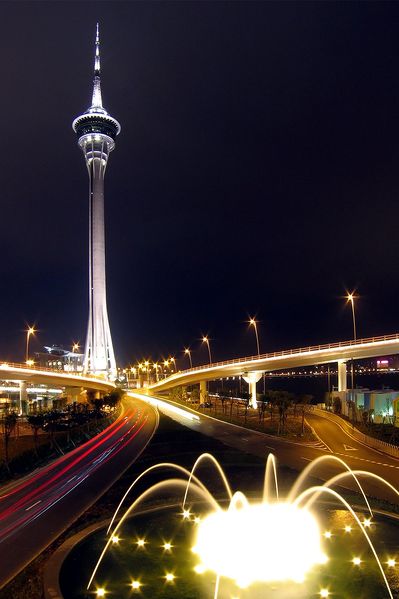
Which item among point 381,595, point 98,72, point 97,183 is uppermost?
point 98,72

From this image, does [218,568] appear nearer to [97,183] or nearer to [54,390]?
[54,390]

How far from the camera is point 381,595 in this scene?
1438 centimetres

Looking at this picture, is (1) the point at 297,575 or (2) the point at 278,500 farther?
(2) the point at 278,500

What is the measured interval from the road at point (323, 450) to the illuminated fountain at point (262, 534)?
47.9 inches

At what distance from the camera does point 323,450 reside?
38281 millimetres

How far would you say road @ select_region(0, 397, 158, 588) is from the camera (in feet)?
58.1

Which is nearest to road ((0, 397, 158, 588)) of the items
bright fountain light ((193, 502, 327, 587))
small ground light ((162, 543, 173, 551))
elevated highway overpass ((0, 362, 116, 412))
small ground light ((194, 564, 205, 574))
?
small ground light ((162, 543, 173, 551))

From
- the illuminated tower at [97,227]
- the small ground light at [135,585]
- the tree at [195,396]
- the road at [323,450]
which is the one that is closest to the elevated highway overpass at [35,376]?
the tree at [195,396]

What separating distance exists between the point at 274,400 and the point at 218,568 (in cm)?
4558

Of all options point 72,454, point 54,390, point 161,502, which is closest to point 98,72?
point 54,390

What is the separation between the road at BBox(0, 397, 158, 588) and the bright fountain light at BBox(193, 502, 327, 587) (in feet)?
19.0

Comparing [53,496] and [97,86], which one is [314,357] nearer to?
[53,496]

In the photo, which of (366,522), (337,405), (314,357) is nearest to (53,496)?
(366,522)

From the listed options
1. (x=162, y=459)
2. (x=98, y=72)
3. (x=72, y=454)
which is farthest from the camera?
(x=98, y=72)
